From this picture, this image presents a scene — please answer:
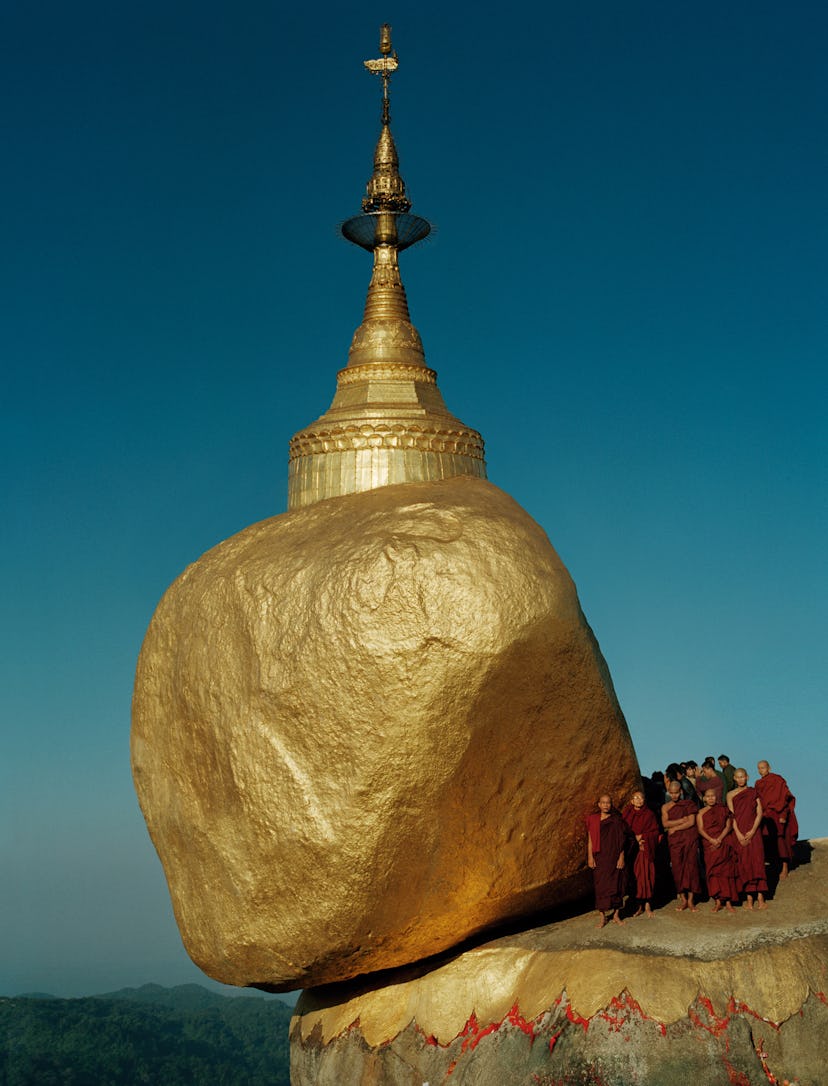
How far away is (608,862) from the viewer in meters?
12.1

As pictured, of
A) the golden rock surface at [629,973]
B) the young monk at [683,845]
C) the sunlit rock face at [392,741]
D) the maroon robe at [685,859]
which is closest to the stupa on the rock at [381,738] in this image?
the sunlit rock face at [392,741]

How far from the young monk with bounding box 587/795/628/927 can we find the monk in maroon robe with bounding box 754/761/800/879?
6.35 feet

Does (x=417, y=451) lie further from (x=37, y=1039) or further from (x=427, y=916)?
(x=37, y=1039)

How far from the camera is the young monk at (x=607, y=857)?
39.6ft

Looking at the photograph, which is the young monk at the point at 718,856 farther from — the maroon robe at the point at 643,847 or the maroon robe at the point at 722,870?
the maroon robe at the point at 643,847

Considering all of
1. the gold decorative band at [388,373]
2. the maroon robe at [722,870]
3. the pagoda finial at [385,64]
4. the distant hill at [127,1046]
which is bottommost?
the distant hill at [127,1046]

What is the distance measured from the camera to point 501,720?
11.6m

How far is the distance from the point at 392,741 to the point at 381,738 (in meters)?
0.10

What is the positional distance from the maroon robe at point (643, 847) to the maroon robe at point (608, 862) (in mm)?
230

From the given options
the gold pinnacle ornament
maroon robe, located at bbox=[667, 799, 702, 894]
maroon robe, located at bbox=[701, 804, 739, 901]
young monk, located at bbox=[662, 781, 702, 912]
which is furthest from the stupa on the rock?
the gold pinnacle ornament

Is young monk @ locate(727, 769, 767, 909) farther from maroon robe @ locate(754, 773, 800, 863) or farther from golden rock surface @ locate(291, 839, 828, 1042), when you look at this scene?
maroon robe @ locate(754, 773, 800, 863)

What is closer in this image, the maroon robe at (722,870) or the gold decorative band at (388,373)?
the maroon robe at (722,870)

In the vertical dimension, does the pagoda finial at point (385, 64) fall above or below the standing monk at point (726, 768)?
above

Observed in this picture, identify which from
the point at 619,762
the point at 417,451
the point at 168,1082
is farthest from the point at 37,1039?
the point at 619,762
